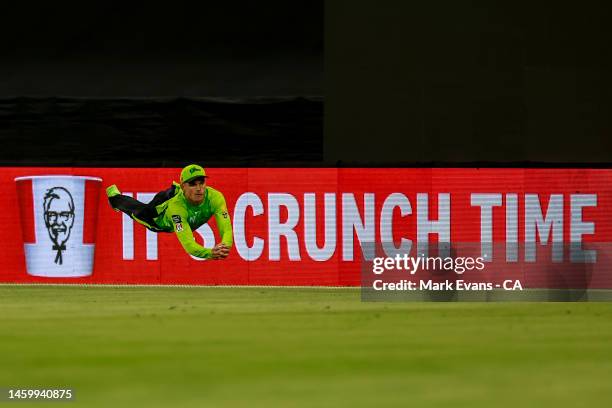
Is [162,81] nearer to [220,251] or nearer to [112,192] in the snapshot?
[112,192]

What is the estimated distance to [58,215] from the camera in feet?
62.4

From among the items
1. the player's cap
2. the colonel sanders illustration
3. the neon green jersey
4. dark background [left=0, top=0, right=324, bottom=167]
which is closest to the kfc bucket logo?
the colonel sanders illustration

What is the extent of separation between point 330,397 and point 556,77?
12774 millimetres

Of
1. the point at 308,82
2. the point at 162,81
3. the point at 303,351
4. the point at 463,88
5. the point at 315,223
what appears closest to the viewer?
the point at 303,351

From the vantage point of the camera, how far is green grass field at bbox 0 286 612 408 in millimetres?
9031

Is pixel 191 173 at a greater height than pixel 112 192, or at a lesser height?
greater

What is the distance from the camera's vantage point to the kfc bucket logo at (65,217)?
19.0 meters

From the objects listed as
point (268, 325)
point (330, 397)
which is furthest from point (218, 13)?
point (330, 397)

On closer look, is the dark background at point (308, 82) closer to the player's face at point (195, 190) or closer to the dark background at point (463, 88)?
the dark background at point (463, 88)

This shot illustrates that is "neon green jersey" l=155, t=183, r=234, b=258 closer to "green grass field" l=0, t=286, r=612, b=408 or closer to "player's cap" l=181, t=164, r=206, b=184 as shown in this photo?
"player's cap" l=181, t=164, r=206, b=184

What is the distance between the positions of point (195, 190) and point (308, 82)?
3190 millimetres

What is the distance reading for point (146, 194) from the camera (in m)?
18.9

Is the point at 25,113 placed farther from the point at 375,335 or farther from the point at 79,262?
the point at 375,335

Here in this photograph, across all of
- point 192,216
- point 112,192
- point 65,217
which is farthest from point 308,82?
point 65,217
